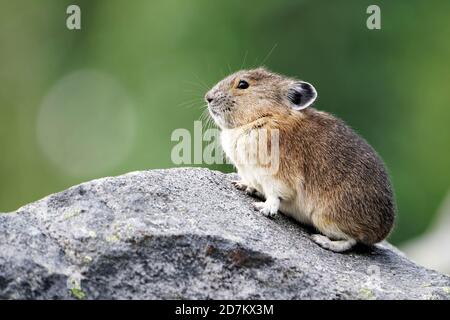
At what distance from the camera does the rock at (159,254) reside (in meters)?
5.87

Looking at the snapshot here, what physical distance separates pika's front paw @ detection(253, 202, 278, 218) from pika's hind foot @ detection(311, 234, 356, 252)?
1.65 feet

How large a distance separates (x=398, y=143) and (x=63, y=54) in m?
10.9

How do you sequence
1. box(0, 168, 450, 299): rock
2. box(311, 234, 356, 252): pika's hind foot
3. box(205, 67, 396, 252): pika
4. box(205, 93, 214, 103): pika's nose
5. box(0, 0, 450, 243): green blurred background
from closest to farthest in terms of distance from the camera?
box(0, 168, 450, 299): rock → box(311, 234, 356, 252): pika's hind foot → box(205, 67, 396, 252): pika → box(205, 93, 214, 103): pika's nose → box(0, 0, 450, 243): green blurred background

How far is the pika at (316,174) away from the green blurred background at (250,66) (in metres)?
8.62

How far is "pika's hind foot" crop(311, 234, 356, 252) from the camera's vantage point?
761 cm

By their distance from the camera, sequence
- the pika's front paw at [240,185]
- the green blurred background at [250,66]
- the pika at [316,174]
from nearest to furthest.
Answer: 1. the pika at [316,174]
2. the pika's front paw at [240,185]
3. the green blurred background at [250,66]

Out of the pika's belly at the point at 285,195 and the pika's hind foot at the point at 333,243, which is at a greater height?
the pika's belly at the point at 285,195

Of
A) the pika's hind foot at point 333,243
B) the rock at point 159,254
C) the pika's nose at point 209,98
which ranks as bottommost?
the pika's hind foot at point 333,243

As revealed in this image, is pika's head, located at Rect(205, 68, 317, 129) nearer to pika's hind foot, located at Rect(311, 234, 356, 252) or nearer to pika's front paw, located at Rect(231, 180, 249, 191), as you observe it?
pika's front paw, located at Rect(231, 180, 249, 191)

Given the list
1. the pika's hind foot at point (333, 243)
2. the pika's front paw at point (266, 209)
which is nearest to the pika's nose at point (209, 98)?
the pika's front paw at point (266, 209)

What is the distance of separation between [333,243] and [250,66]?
1028 centimetres

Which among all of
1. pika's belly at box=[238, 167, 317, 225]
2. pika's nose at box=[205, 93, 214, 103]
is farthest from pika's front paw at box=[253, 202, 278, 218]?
pika's nose at box=[205, 93, 214, 103]

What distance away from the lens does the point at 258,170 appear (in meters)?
8.06

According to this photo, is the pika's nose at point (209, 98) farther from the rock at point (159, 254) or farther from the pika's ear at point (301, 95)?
the rock at point (159, 254)
